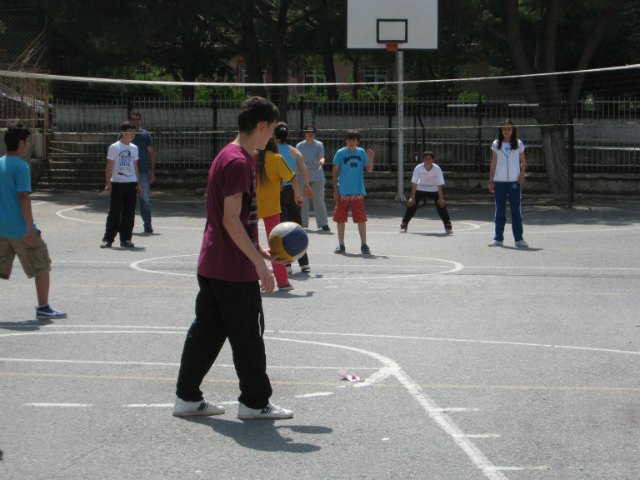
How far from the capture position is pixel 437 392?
5.54m

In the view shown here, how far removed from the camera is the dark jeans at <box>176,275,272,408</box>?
4.86 m

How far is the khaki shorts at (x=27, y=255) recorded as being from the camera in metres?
7.64

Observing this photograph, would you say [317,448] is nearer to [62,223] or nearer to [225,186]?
[225,186]

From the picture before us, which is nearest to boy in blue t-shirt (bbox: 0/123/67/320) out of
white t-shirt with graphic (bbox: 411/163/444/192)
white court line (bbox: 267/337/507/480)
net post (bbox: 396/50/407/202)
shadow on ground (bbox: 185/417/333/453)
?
white court line (bbox: 267/337/507/480)

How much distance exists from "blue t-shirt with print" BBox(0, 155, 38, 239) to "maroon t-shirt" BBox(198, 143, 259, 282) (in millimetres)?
3343

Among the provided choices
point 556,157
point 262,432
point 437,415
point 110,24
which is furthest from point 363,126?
point 262,432

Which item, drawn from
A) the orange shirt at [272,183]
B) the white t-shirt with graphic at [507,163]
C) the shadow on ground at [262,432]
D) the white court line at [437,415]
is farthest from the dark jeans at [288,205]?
the shadow on ground at [262,432]

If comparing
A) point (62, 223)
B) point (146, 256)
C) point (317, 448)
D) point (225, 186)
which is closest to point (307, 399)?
point (317, 448)

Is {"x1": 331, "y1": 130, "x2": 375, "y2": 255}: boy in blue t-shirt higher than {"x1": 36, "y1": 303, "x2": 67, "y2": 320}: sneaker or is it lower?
higher

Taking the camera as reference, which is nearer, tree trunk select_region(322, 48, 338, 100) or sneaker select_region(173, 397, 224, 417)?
sneaker select_region(173, 397, 224, 417)

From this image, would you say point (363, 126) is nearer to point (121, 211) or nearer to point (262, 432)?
point (121, 211)

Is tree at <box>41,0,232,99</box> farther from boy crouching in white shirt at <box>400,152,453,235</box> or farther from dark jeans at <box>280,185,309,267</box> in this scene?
dark jeans at <box>280,185,309,267</box>

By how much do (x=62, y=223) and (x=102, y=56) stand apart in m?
14.5

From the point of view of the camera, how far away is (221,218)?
15.8ft
